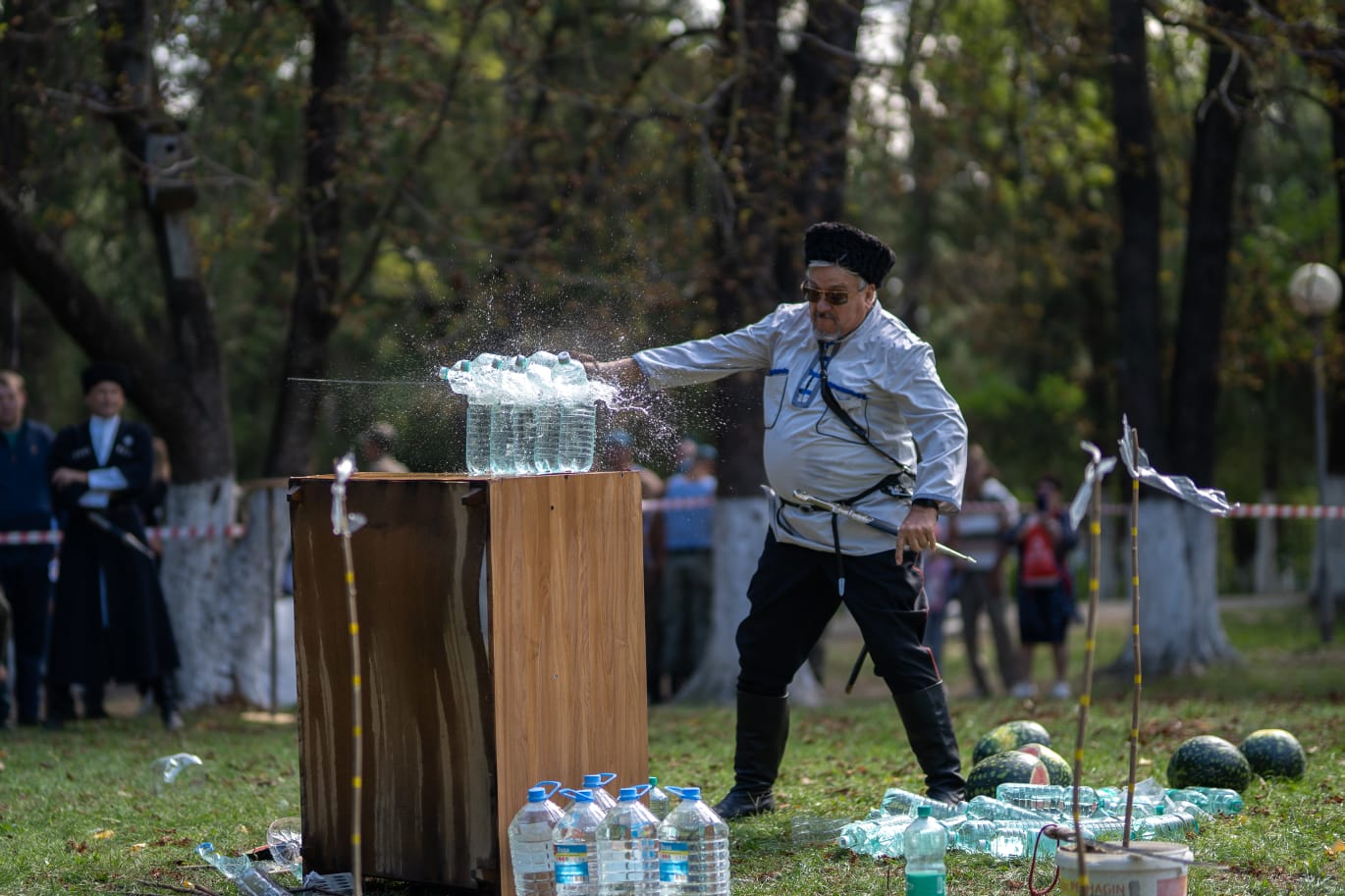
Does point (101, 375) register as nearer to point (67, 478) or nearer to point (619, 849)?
point (67, 478)

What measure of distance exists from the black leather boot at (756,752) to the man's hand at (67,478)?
524cm

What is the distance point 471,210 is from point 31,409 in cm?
834

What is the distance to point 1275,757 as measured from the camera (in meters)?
6.59

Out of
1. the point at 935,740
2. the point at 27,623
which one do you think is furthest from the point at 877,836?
the point at 27,623

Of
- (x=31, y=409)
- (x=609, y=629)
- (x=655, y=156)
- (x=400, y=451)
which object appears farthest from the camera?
(x=31, y=409)

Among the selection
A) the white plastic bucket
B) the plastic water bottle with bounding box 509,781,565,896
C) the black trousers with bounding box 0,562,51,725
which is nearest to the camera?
the white plastic bucket

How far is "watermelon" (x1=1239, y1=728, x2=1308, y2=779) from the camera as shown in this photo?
658cm

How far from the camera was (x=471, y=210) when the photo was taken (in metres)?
13.8

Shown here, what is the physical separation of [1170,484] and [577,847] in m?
1.91

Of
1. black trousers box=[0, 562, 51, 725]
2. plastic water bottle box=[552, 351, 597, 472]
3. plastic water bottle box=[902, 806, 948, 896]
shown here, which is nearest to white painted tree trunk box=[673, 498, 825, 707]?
black trousers box=[0, 562, 51, 725]

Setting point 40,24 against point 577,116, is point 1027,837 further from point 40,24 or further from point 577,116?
point 577,116

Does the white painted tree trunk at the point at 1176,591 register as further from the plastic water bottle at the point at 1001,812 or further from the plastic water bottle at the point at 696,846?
the plastic water bottle at the point at 696,846

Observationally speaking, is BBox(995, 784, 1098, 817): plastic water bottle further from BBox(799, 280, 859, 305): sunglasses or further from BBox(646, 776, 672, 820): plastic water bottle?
BBox(799, 280, 859, 305): sunglasses

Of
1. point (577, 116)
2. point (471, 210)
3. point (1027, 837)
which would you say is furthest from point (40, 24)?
point (1027, 837)
